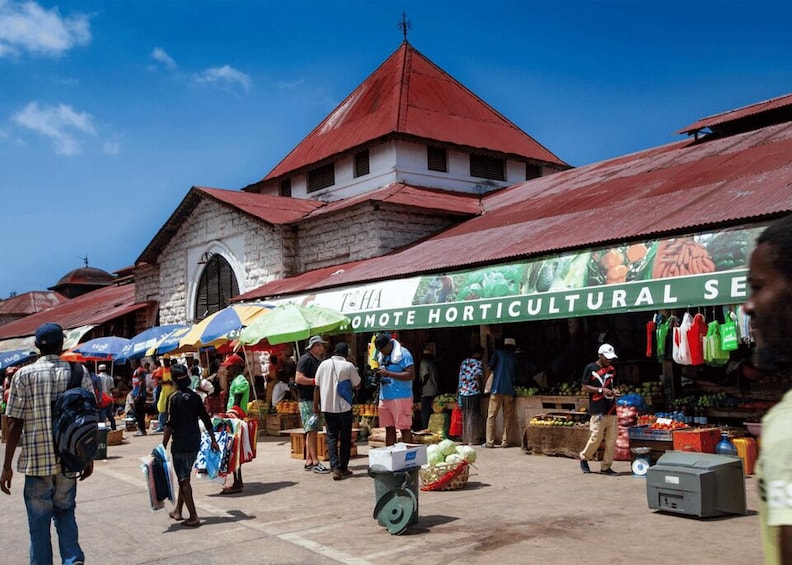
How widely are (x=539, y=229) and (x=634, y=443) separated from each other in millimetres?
4791

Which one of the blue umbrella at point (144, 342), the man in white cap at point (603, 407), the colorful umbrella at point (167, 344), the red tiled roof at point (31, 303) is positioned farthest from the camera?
the red tiled roof at point (31, 303)

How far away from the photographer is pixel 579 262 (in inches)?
463

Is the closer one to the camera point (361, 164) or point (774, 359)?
point (774, 359)

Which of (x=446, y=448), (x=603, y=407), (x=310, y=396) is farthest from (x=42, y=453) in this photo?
→ (x=603, y=407)

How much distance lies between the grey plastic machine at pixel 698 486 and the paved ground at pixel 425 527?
110mm

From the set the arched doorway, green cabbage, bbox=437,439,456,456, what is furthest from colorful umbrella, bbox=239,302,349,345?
the arched doorway

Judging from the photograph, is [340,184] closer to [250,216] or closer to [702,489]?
[250,216]

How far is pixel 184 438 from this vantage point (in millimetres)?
7984

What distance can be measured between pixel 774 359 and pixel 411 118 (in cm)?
2242

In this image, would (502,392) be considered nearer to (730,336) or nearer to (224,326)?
(730,336)

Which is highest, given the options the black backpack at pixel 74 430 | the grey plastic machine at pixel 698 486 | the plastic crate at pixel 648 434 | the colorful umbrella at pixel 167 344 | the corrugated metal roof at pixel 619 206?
the corrugated metal roof at pixel 619 206

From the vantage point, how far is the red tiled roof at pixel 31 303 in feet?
175

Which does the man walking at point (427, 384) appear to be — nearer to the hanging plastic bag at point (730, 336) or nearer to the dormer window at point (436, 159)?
the hanging plastic bag at point (730, 336)

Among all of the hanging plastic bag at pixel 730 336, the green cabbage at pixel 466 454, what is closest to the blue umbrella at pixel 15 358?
the green cabbage at pixel 466 454
